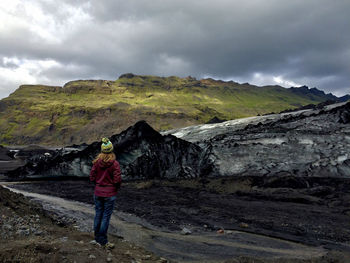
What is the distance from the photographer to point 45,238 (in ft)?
14.6

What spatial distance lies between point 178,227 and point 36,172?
47.9 ft

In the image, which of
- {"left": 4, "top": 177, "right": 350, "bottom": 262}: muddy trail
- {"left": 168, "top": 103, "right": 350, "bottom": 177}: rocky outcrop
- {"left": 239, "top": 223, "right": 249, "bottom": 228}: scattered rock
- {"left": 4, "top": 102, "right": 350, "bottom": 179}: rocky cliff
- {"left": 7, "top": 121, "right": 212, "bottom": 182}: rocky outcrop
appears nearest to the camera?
{"left": 4, "top": 177, "right": 350, "bottom": 262}: muddy trail

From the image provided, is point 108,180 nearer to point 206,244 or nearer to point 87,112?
point 206,244

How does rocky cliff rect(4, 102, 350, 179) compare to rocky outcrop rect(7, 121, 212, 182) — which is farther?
rocky outcrop rect(7, 121, 212, 182)

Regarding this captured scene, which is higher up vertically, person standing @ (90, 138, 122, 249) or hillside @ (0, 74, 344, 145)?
hillside @ (0, 74, 344, 145)

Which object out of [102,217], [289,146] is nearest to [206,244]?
[102,217]

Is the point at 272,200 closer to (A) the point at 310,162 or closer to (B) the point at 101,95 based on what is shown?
(A) the point at 310,162

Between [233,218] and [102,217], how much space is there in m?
3.87

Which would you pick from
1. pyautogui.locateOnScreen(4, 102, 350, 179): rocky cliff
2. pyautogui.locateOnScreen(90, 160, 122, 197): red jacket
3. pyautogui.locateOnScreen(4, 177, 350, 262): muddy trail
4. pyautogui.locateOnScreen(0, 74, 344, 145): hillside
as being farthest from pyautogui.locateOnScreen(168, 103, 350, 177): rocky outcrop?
pyautogui.locateOnScreen(0, 74, 344, 145): hillside

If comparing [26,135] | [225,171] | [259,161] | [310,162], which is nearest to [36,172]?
[225,171]

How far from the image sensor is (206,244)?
5.29 meters

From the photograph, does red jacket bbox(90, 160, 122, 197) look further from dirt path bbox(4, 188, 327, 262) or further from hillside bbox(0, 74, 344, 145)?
hillside bbox(0, 74, 344, 145)

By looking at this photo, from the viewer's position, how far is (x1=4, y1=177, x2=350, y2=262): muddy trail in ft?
16.4

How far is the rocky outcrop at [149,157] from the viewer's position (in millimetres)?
15414
